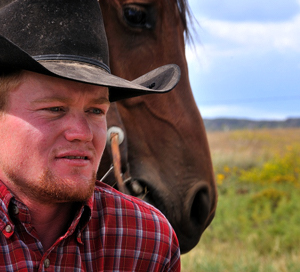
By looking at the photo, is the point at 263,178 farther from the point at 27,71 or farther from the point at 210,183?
the point at 27,71

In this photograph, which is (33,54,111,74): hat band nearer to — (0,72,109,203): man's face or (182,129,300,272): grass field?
(0,72,109,203): man's face

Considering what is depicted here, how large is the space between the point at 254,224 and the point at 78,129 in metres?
6.12

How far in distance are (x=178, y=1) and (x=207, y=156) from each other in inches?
40.5

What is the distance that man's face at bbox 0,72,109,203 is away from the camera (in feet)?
4.91

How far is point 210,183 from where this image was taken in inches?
103

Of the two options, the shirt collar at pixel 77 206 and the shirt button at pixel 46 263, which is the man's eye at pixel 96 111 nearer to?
the shirt collar at pixel 77 206

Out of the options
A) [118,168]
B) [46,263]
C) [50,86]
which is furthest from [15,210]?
[118,168]

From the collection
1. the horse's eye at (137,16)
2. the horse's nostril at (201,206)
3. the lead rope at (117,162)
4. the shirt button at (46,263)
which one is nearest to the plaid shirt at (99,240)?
the shirt button at (46,263)

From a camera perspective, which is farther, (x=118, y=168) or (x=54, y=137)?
(x=118, y=168)

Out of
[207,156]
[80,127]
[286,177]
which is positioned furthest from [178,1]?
[286,177]

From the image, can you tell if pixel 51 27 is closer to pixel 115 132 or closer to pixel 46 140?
pixel 46 140

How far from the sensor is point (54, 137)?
4.93 feet

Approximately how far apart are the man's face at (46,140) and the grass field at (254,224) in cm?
343

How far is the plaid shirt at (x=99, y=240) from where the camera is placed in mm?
1497
